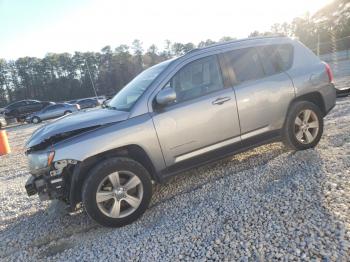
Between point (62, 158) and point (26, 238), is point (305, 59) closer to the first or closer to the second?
point (62, 158)

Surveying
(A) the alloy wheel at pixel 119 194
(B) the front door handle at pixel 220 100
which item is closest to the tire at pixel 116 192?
(A) the alloy wheel at pixel 119 194

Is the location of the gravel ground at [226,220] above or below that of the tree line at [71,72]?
below

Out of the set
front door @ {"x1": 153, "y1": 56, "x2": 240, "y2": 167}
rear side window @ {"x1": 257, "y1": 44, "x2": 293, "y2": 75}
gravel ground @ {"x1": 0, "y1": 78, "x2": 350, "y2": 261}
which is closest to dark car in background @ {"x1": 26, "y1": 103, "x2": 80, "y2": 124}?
gravel ground @ {"x1": 0, "y1": 78, "x2": 350, "y2": 261}

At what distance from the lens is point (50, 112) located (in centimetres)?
2753

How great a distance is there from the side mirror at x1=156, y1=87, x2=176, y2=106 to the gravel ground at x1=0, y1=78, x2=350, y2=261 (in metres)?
1.33

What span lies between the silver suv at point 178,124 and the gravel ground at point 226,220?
1.29ft

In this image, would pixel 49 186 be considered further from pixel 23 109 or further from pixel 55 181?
pixel 23 109

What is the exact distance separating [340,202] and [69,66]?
96.9 metres

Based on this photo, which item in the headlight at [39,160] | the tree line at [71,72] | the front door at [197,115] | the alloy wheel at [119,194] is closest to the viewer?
the headlight at [39,160]

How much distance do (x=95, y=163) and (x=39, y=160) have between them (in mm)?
637

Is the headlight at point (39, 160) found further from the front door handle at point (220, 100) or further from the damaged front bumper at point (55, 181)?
the front door handle at point (220, 100)

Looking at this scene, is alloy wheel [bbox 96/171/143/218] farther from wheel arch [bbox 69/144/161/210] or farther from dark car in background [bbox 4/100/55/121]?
dark car in background [bbox 4/100/55/121]

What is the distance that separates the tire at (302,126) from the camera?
4973 mm

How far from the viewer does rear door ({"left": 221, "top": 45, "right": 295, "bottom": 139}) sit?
456 cm
